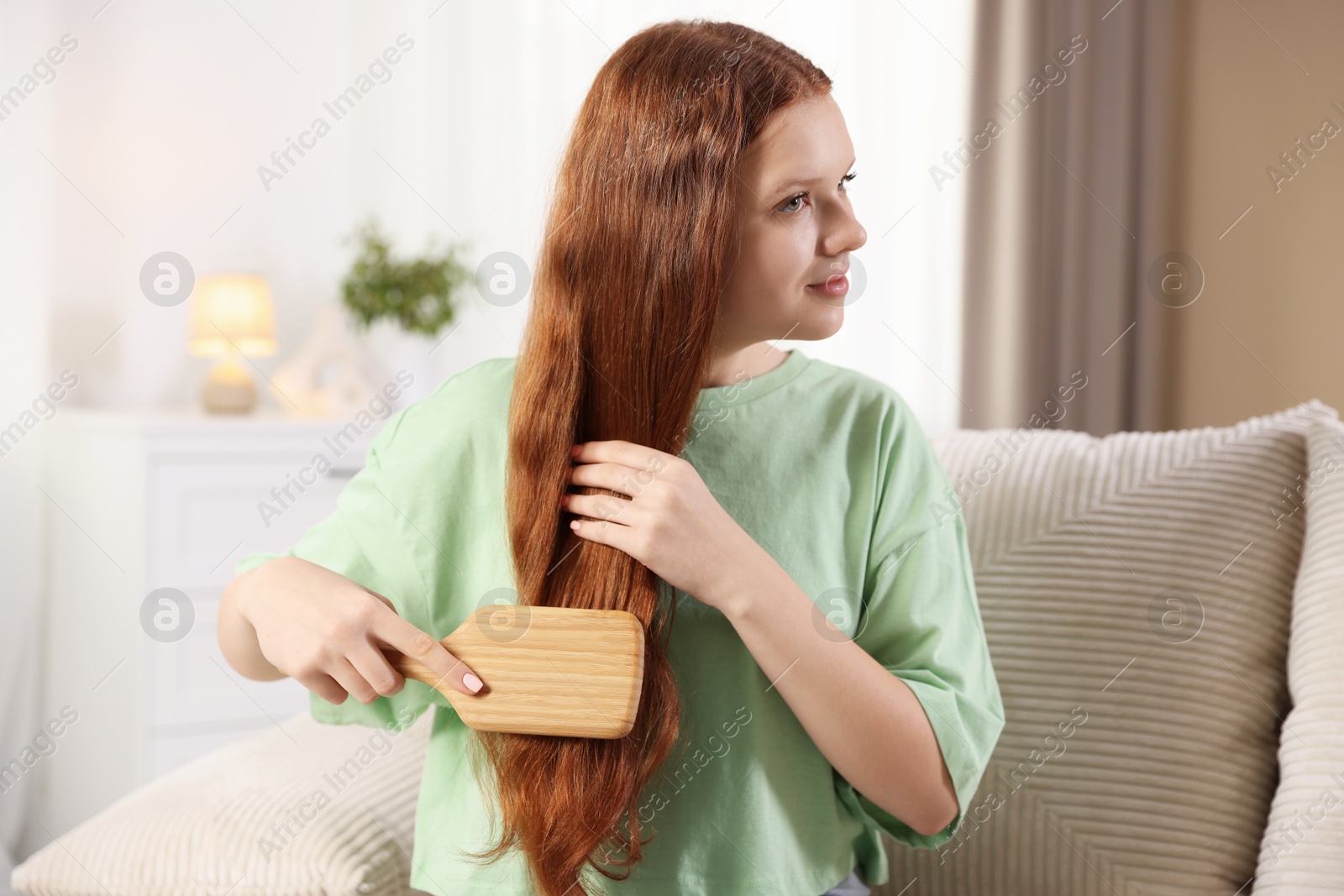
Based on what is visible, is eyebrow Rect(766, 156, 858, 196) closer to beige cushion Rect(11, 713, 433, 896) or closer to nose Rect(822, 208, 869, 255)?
nose Rect(822, 208, 869, 255)

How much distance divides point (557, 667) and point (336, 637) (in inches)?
5.8

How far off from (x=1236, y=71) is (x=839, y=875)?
183 centimetres

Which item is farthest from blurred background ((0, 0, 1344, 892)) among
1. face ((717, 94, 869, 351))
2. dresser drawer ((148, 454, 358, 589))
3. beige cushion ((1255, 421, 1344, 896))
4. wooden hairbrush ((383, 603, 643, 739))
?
wooden hairbrush ((383, 603, 643, 739))

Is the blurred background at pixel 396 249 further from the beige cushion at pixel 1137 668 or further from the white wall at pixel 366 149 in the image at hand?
the beige cushion at pixel 1137 668

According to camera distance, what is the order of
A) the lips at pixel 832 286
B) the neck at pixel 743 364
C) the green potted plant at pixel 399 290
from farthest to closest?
1. the green potted plant at pixel 399 290
2. the neck at pixel 743 364
3. the lips at pixel 832 286

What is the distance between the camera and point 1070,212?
2.31 m

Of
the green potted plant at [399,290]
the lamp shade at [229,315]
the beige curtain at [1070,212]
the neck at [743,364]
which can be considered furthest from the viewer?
the green potted plant at [399,290]

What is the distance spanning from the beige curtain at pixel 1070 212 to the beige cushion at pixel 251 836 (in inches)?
69.9

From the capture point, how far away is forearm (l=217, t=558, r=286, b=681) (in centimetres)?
76

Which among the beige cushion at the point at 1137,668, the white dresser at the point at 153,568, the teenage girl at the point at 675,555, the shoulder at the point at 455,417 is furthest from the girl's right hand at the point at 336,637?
the white dresser at the point at 153,568

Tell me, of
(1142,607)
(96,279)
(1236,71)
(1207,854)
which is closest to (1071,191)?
(1236,71)

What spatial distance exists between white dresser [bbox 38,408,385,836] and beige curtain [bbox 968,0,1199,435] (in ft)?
4.86

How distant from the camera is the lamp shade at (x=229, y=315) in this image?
2266 millimetres

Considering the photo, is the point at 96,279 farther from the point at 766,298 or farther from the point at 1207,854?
the point at 1207,854
